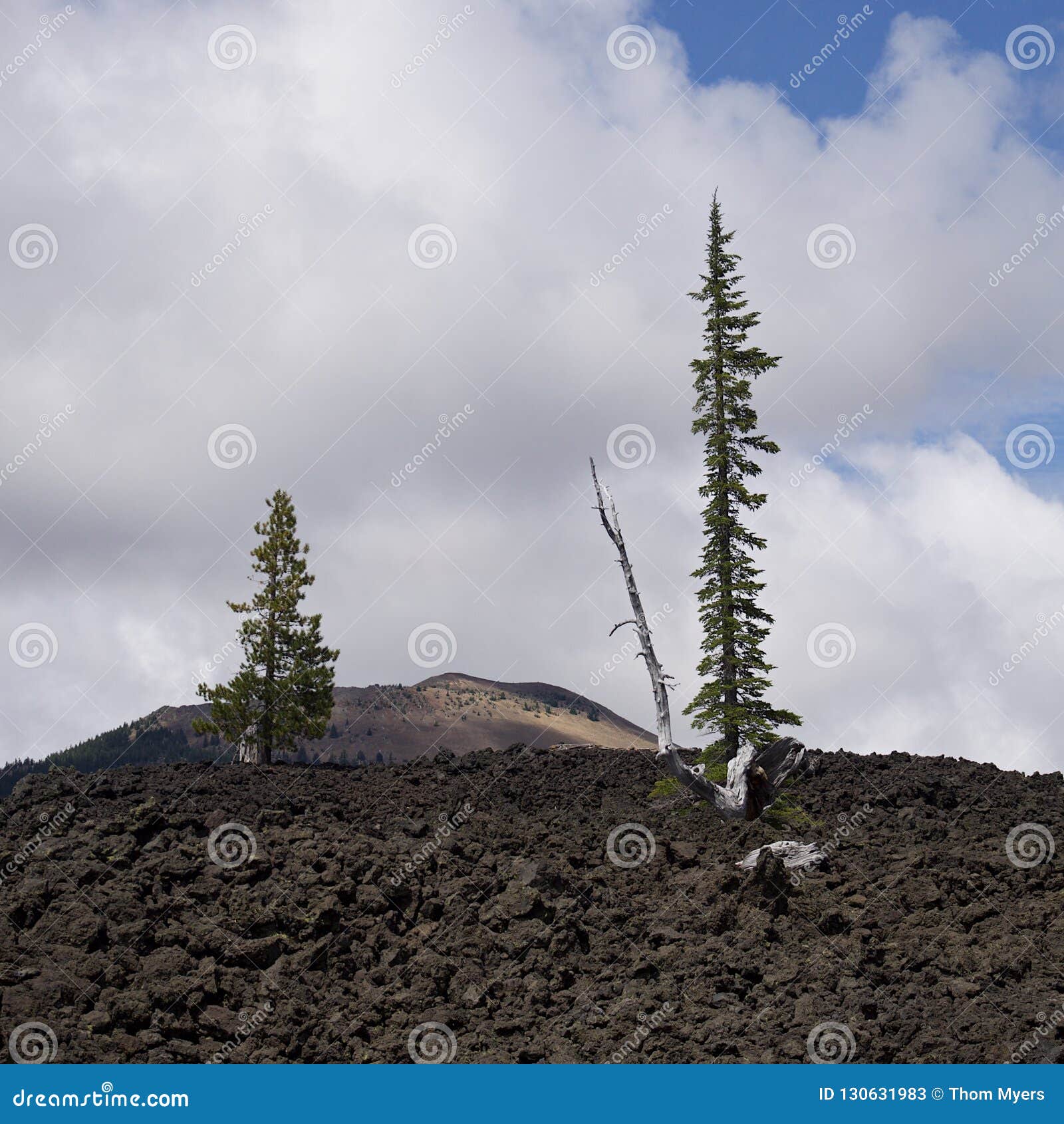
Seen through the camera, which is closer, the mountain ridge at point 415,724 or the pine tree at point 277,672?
the pine tree at point 277,672

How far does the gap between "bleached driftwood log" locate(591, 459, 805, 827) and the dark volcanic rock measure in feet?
1.93

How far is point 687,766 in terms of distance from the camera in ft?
68.3

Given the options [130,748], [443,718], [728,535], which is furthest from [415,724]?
[728,535]

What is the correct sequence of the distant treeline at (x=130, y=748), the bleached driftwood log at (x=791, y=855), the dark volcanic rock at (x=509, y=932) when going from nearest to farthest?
the dark volcanic rock at (x=509, y=932) → the bleached driftwood log at (x=791, y=855) → the distant treeline at (x=130, y=748)

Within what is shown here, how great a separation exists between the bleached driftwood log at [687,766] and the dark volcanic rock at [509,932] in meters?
0.59

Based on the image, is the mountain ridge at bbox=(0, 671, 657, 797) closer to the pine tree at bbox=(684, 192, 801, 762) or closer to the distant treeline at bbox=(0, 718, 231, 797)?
the distant treeline at bbox=(0, 718, 231, 797)

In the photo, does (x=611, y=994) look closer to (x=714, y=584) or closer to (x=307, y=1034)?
(x=307, y=1034)

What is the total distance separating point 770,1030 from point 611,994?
7.21 ft

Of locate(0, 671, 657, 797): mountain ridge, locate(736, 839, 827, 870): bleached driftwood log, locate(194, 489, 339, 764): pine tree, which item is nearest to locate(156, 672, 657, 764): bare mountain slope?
locate(0, 671, 657, 797): mountain ridge

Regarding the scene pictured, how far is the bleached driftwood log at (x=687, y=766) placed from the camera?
67.2 feet

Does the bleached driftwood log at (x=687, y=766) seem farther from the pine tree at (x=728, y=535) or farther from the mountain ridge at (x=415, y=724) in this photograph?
the mountain ridge at (x=415, y=724)

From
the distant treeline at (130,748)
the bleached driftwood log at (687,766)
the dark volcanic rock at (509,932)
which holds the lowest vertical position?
the dark volcanic rock at (509,932)

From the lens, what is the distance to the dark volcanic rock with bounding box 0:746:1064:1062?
13.2m

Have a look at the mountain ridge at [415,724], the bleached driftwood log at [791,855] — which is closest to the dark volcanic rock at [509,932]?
the bleached driftwood log at [791,855]
